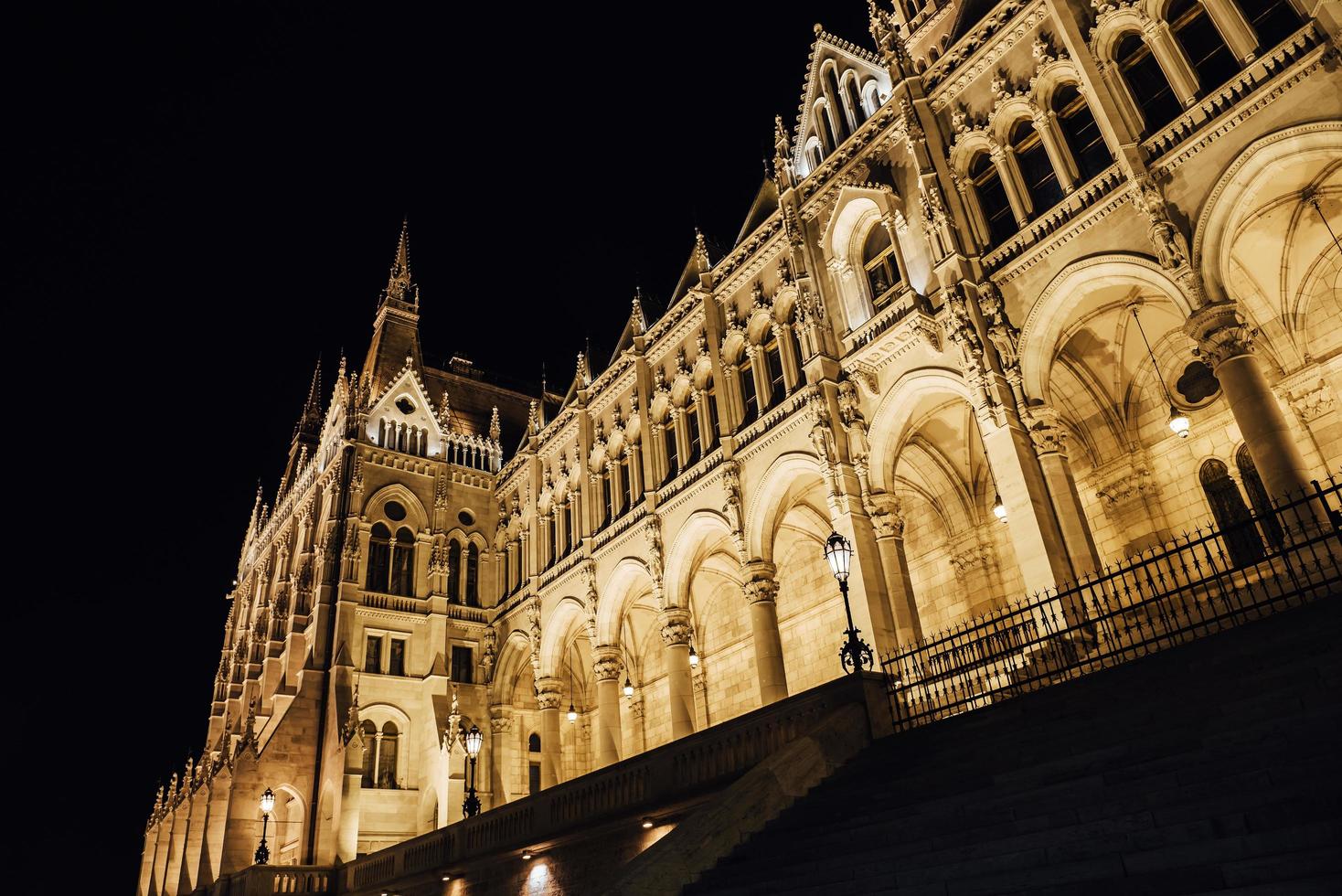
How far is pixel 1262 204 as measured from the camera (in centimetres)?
1728

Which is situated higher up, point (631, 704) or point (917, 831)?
point (631, 704)

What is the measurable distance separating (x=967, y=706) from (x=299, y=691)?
2426 cm

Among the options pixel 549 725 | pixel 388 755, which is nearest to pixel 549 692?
pixel 549 725

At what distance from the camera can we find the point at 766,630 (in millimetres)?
22422

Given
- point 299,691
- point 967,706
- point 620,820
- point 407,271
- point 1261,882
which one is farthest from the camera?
point 407,271

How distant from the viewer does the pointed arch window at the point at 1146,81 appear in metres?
17.6

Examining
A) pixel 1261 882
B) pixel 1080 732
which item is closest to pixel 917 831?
pixel 1080 732

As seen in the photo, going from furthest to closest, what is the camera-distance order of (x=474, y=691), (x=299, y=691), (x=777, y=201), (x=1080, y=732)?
1. (x=474, y=691)
2. (x=299, y=691)
3. (x=777, y=201)
4. (x=1080, y=732)

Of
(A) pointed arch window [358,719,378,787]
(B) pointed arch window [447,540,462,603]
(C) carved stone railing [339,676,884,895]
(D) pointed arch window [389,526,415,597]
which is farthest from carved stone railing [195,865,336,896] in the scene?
(B) pointed arch window [447,540,462,603]

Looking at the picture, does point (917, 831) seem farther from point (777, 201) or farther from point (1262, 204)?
point (777, 201)

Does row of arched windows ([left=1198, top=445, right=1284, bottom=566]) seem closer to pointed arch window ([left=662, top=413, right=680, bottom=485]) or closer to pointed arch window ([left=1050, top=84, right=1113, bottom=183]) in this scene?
pointed arch window ([left=1050, top=84, right=1113, bottom=183])

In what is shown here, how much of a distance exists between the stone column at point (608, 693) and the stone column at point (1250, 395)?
1907 centimetres

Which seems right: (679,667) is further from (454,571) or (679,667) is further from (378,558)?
(378,558)

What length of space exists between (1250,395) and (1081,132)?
786 cm
